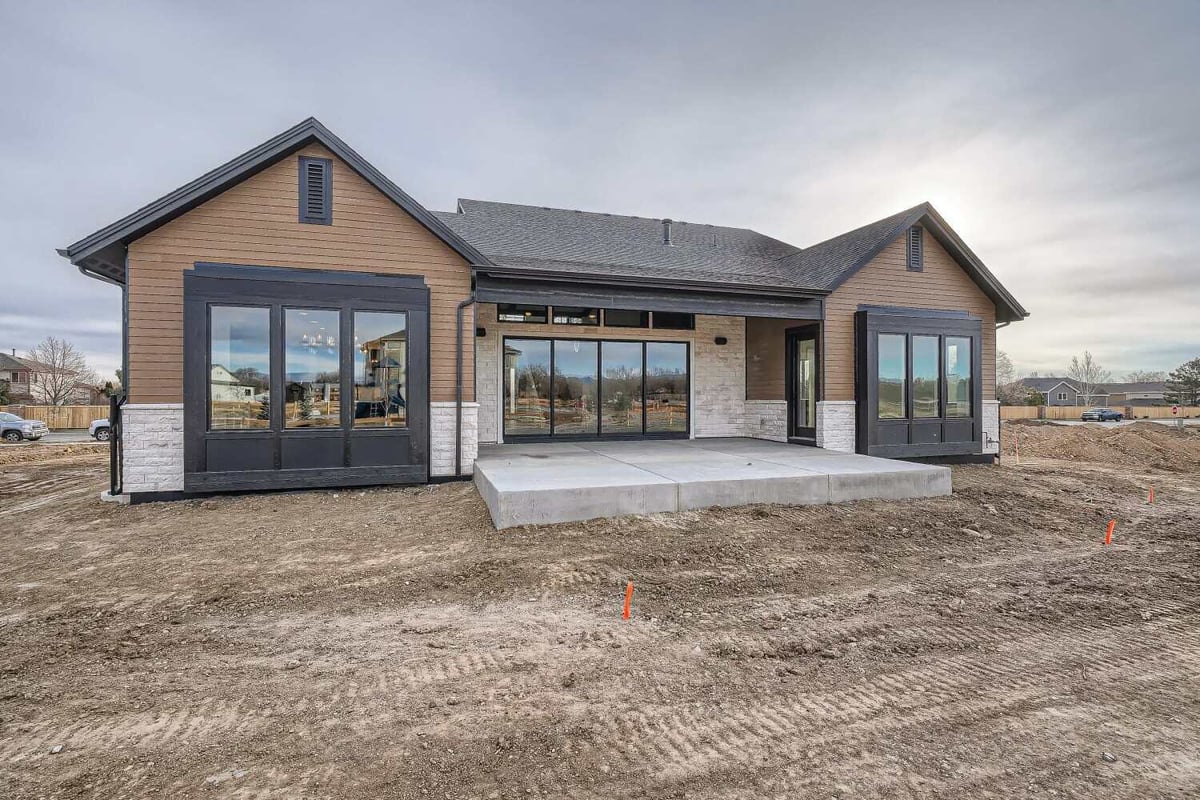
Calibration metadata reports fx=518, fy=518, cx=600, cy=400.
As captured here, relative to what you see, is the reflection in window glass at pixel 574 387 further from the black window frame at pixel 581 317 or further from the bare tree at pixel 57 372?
the bare tree at pixel 57 372

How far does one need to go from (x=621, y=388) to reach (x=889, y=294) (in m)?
6.09

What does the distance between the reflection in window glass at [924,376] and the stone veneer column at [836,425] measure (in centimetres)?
147

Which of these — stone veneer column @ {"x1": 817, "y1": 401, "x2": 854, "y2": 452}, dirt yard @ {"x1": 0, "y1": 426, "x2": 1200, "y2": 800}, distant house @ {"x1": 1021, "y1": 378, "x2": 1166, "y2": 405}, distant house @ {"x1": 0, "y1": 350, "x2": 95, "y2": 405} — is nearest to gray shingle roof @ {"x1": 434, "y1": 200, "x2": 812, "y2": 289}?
stone veneer column @ {"x1": 817, "y1": 401, "x2": 854, "y2": 452}

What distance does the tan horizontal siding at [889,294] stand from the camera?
10.8 m

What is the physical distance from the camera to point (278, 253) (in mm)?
7746

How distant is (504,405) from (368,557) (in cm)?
656

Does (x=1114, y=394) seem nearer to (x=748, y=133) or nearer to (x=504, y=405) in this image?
(x=748, y=133)

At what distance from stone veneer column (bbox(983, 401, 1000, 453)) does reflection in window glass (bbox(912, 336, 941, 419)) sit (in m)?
1.57

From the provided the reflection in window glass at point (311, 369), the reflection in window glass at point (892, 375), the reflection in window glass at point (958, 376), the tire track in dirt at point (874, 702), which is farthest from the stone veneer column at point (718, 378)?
the tire track in dirt at point (874, 702)

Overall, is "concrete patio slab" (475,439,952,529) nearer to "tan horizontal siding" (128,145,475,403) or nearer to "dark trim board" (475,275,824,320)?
"tan horizontal siding" (128,145,475,403)

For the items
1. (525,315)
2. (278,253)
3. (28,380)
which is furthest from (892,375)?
(28,380)

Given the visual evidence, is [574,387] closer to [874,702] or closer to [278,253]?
[278,253]

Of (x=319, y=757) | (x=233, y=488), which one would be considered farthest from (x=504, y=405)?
(x=319, y=757)

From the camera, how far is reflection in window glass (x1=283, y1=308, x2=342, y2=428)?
25.2 ft
